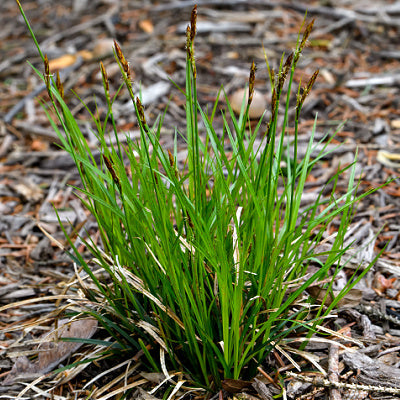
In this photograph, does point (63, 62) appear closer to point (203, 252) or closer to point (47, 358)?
point (47, 358)

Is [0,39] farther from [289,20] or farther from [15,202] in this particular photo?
[289,20]

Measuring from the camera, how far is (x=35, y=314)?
171 cm

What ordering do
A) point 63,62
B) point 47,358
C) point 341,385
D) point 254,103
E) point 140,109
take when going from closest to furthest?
point 140,109, point 341,385, point 47,358, point 254,103, point 63,62

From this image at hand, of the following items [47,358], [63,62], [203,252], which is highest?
[63,62]

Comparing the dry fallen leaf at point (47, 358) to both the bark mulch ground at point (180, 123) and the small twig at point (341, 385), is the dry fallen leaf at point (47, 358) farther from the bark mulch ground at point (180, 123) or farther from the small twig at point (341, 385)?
the small twig at point (341, 385)

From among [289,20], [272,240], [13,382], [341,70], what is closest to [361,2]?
[289,20]

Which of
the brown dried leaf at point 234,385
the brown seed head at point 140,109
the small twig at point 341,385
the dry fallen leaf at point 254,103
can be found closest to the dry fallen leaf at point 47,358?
the brown dried leaf at point 234,385

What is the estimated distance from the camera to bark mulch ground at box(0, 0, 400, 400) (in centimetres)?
141

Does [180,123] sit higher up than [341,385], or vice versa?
[180,123]

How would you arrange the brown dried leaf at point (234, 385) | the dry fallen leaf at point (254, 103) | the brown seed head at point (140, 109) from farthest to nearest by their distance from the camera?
the dry fallen leaf at point (254, 103)
the brown dried leaf at point (234, 385)
the brown seed head at point (140, 109)

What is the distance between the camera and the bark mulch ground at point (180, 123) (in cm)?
141

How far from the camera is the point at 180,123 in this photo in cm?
271

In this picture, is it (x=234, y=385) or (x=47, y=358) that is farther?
(x=47, y=358)

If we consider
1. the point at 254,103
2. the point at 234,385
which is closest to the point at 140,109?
the point at 234,385
